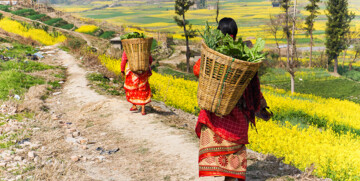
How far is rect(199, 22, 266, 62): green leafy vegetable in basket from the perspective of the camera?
9.30 feet

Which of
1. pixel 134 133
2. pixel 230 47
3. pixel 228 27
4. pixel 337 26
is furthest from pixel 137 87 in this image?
pixel 337 26

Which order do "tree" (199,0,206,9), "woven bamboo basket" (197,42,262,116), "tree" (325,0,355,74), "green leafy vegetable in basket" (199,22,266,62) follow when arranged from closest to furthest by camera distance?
1. "woven bamboo basket" (197,42,262,116)
2. "green leafy vegetable in basket" (199,22,266,62)
3. "tree" (325,0,355,74)
4. "tree" (199,0,206,9)

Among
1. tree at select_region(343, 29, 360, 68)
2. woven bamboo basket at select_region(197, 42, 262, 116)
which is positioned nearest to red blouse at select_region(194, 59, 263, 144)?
woven bamboo basket at select_region(197, 42, 262, 116)

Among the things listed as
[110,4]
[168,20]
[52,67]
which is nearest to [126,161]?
[52,67]

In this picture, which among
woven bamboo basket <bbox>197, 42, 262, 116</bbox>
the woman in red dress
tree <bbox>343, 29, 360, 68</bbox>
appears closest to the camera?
woven bamboo basket <bbox>197, 42, 262, 116</bbox>

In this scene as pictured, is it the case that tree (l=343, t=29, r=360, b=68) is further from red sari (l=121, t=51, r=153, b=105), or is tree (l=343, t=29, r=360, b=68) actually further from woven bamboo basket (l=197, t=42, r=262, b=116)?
woven bamboo basket (l=197, t=42, r=262, b=116)

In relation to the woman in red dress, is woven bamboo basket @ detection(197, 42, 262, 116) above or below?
above

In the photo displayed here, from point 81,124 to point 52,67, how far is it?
22.3 feet

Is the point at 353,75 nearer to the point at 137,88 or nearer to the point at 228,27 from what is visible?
the point at 137,88

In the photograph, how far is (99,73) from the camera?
12.0 m

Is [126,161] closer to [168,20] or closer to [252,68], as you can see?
[252,68]

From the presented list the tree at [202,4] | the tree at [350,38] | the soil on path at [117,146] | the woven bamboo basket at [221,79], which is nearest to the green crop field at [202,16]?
the tree at [202,4]

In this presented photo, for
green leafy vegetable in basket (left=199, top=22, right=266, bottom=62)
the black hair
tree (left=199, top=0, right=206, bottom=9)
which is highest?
tree (left=199, top=0, right=206, bottom=9)

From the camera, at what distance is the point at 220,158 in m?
3.21
